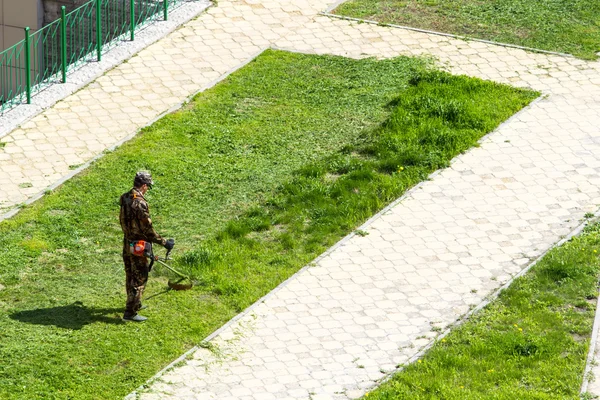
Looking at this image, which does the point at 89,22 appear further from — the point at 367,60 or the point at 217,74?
the point at 367,60

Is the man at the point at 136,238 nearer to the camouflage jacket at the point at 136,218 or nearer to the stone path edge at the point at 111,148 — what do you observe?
the camouflage jacket at the point at 136,218

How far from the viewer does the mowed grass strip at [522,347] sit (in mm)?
11352

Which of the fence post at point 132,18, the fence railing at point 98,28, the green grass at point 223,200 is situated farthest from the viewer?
the fence post at point 132,18

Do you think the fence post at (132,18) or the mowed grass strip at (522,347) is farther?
the fence post at (132,18)

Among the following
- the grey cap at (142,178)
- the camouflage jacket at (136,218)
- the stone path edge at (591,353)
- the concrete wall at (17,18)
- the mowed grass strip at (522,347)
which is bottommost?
the concrete wall at (17,18)

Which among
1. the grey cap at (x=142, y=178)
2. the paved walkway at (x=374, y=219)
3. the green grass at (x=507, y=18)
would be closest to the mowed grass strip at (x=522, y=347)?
the paved walkway at (x=374, y=219)

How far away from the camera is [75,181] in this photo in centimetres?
1531

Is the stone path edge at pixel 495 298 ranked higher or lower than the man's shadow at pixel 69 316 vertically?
higher

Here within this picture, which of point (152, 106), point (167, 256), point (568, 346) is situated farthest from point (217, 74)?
point (568, 346)

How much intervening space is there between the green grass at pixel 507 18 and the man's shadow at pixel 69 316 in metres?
9.53

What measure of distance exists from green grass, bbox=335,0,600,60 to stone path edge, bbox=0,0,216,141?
2883 mm

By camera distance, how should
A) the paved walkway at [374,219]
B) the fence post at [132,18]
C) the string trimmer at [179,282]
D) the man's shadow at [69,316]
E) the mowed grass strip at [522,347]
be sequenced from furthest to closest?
the fence post at [132,18] → the string trimmer at [179,282] → the man's shadow at [69,316] → the paved walkway at [374,219] → the mowed grass strip at [522,347]

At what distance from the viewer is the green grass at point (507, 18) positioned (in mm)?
19766

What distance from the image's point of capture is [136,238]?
12.5 meters
